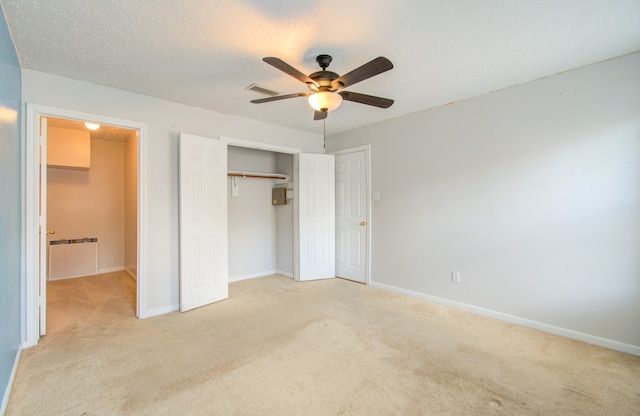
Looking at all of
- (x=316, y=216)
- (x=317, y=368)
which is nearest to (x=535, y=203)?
(x=317, y=368)

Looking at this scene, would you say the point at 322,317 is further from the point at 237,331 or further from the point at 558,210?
the point at 558,210

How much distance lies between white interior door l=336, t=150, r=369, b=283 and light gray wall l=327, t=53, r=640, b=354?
67 cm

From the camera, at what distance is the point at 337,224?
500cm

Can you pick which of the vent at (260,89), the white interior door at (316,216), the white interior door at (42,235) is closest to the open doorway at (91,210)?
the white interior door at (42,235)

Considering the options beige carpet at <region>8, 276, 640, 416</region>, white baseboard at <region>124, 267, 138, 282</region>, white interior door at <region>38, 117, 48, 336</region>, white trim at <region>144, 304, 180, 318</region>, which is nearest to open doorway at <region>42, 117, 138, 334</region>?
white baseboard at <region>124, 267, 138, 282</region>

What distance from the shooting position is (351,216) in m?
4.79

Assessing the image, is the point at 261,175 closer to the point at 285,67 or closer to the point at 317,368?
the point at 285,67

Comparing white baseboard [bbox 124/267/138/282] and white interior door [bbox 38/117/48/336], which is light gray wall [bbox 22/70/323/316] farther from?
white baseboard [bbox 124/267/138/282]

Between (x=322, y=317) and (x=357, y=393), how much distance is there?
4.26ft

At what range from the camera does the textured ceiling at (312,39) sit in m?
1.84

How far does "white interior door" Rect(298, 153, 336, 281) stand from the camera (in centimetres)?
473

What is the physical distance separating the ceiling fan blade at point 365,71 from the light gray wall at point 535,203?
1954 millimetres

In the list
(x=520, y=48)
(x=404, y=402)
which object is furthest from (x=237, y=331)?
(x=520, y=48)

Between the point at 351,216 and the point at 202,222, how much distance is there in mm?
2373
